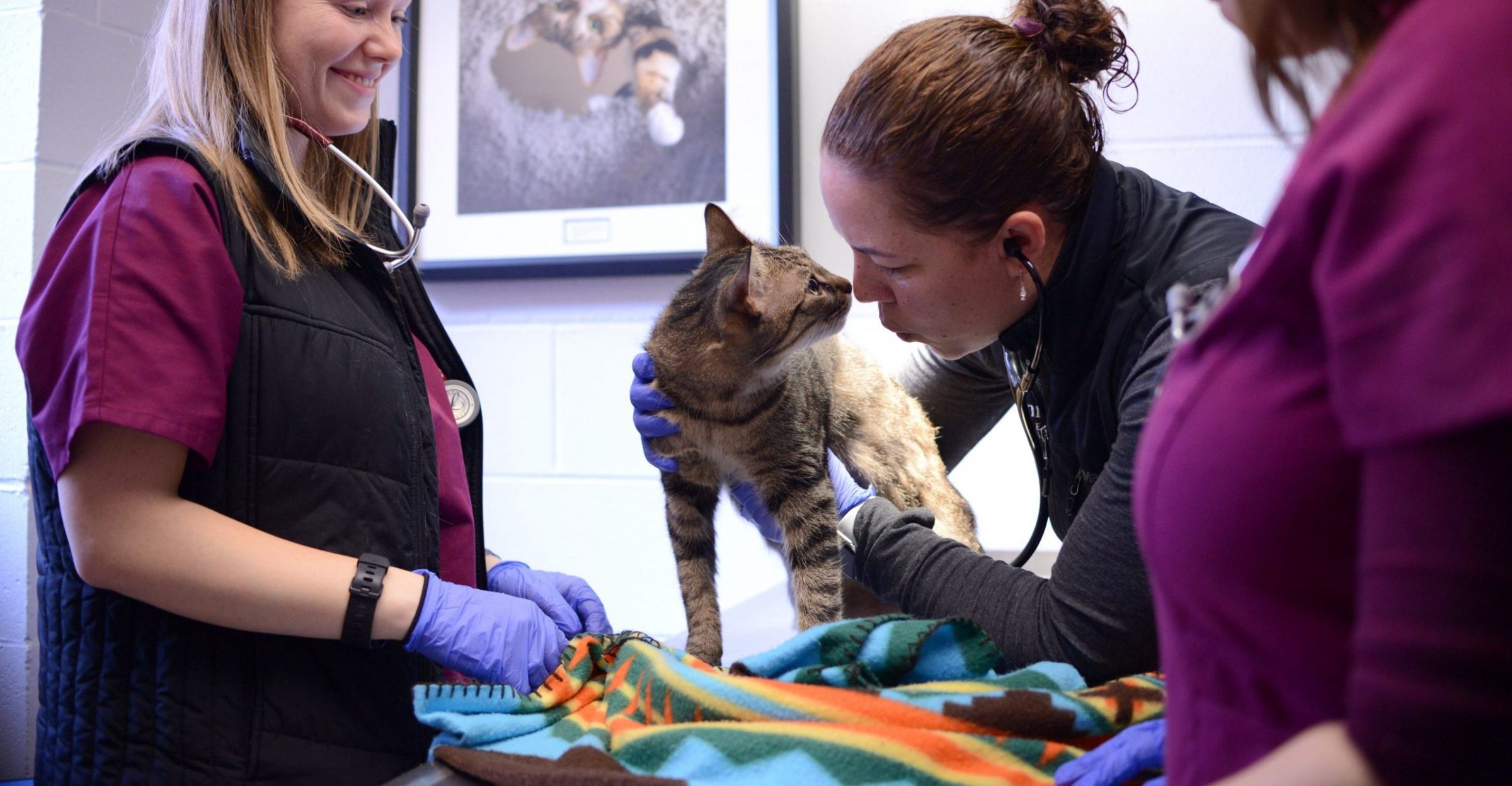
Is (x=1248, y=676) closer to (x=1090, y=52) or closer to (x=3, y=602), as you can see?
(x=1090, y=52)

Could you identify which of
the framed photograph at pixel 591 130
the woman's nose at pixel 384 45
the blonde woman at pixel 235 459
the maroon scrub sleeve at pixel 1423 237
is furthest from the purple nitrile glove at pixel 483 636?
the framed photograph at pixel 591 130

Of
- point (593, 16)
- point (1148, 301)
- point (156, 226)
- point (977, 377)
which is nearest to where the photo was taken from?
point (156, 226)

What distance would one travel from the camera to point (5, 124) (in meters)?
2.19

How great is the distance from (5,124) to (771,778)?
7.76 feet

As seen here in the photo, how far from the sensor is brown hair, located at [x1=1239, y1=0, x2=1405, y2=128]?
1.63 feet

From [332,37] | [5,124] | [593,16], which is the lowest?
[332,37]

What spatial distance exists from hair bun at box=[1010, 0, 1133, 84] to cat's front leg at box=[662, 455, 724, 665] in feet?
2.49

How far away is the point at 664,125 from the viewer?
98.9 inches

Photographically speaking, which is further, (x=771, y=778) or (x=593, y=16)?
(x=593, y=16)

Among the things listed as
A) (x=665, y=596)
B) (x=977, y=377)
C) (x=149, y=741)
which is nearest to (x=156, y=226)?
(x=149, y=741)

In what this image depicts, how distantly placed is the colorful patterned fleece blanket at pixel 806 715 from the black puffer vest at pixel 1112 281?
37cm

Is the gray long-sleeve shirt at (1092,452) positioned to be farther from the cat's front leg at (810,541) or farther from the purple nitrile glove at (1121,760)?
the purple nitrile glove at (1121,760)

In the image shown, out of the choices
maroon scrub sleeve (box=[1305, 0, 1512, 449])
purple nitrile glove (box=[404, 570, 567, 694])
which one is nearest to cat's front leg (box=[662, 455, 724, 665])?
purple nitrile glove (box=[404, 570, 567, 694])

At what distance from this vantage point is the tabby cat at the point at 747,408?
146cm
